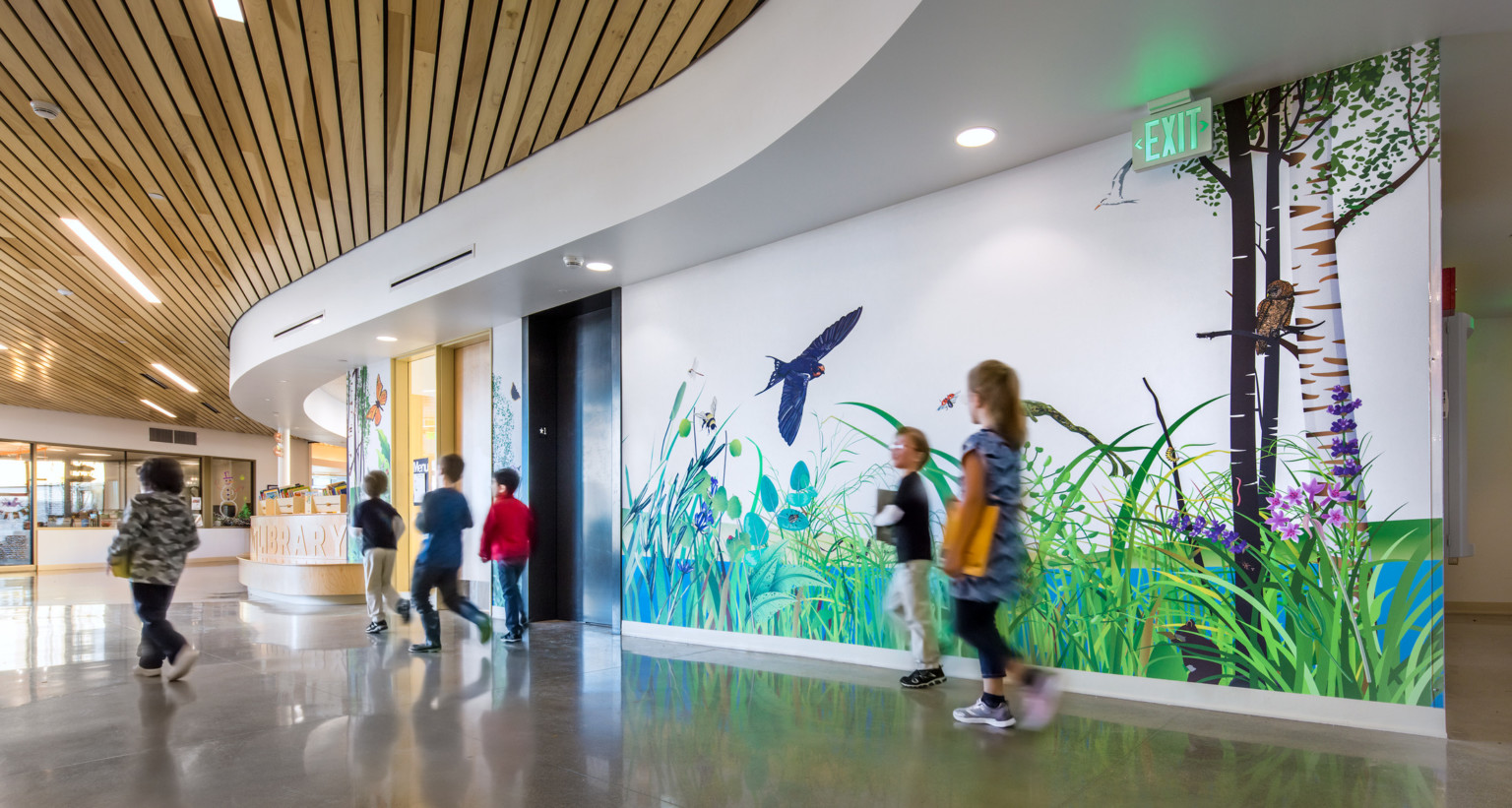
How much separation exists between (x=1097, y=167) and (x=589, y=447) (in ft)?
15.8

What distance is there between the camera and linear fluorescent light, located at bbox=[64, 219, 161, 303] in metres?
7.26

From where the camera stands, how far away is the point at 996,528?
3.46m

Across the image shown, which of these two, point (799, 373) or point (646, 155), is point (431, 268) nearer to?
point (646, 155)

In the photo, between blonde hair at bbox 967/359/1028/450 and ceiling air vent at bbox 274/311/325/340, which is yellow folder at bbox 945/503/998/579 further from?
ceiling air vent at bbox 274/311/325/340

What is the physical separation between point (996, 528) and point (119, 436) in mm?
25108

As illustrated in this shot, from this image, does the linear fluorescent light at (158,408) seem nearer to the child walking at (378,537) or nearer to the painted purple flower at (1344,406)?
the child walking at (378,537)

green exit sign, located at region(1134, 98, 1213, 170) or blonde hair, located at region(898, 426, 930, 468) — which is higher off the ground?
green exit sign, located at region(1134, 98, 1213, 170)

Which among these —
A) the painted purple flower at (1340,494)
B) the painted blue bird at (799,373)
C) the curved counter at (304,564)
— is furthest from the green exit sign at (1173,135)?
the curved counter at (304,564)

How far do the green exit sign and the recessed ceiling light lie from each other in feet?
2.22

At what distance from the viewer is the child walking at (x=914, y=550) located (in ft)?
14.8

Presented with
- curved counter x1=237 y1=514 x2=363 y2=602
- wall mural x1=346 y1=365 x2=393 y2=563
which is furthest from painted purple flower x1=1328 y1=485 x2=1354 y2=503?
curved counter x1=237 y1=514 x2=363 y2=602

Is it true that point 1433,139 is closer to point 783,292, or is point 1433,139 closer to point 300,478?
point 783,292

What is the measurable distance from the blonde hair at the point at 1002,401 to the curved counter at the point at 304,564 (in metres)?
8.99

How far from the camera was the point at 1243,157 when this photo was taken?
3969mm
